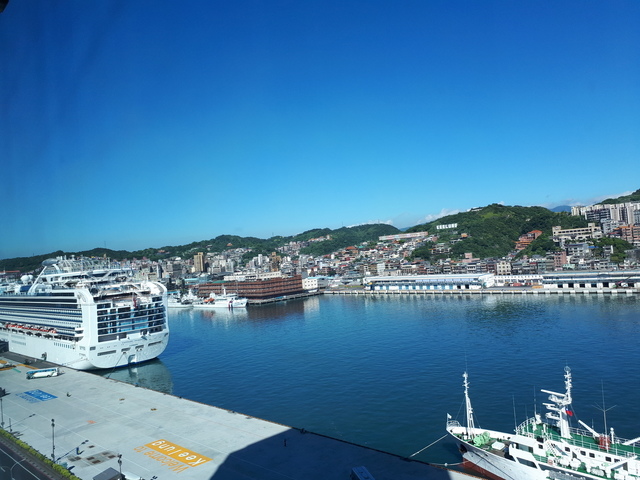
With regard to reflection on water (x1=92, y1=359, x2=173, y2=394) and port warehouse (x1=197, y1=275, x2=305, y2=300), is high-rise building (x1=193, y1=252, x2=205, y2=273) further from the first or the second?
reflection on water (x1=92, y1=359, x2=173, y2=394)

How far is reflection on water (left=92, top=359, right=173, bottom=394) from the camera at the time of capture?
17.1 m

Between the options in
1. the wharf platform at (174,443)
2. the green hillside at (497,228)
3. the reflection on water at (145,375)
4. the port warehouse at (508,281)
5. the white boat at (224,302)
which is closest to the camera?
the wharf platform at (174,443)

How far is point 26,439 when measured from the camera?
10.3 metres

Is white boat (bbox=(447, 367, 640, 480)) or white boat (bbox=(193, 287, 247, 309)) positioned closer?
white boat (bbox=(447, 367, 640, 480))

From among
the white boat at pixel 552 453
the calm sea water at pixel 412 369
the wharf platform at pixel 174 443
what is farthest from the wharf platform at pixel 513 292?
the wharf platform at pixel 174 443

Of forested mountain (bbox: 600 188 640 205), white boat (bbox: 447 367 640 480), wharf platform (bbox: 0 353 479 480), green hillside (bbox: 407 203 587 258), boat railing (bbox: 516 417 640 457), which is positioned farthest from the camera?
forested mountain (bbox: 600 188 640 205)

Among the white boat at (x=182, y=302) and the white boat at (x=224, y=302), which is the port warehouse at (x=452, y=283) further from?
the white boat at (x=182, y=302)

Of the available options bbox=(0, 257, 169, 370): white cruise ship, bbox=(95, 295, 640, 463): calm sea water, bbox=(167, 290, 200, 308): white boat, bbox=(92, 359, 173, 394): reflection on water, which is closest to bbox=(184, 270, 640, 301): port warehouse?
bbox=(167, 290, 200, 308): white boat

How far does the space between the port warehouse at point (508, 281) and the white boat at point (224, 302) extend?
14369 millimetres

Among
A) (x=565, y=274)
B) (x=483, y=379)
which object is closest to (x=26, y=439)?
(x=483, y=379)

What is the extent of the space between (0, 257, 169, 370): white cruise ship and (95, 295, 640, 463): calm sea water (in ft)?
3.90

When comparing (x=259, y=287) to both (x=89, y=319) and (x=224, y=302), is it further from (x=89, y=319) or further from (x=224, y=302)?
(x=89, y=319)

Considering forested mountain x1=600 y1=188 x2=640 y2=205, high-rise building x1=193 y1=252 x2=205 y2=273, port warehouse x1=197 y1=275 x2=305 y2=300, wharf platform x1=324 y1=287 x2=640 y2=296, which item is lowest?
wharf platform x1=324 y1=287 x2=640 y2=296

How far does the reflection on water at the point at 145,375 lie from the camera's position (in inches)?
674
